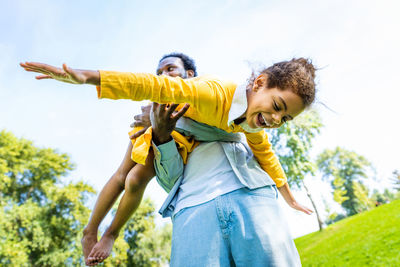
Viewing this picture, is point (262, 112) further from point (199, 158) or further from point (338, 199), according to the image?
point (338, 199)

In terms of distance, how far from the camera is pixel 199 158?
162 centimetres

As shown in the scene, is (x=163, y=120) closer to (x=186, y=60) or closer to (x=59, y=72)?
(x=59, y=72)

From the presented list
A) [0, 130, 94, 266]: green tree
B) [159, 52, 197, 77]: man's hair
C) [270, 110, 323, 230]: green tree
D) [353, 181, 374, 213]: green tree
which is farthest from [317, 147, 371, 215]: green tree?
[159, 52, 197, 77]: man's hair

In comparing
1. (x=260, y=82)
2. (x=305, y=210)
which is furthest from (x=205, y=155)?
(x=305, y=210)

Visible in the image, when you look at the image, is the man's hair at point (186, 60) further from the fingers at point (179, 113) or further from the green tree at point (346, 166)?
the green tree at point (346, 166)

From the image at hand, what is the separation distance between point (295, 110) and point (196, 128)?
66 centimetres

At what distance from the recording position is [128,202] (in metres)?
1.98

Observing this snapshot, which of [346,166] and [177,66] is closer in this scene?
[177,66]

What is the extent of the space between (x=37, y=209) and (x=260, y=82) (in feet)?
54.3

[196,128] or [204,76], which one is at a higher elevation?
[204,76]

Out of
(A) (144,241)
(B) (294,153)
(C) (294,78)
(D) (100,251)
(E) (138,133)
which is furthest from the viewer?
(A) (144,241)

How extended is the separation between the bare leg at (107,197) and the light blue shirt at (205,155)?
0.46 meters

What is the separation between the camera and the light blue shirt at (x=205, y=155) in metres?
1.50

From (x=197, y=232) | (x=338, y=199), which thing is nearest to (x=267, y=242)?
(x=197, y=232)
